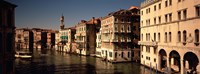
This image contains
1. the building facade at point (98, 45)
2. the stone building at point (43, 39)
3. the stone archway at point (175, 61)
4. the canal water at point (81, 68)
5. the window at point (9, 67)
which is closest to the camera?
the window at point (9, 67)

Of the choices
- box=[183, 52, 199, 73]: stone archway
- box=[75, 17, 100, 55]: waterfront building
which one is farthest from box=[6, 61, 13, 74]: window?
box=[75, 17, 100, 55]: waterfront building

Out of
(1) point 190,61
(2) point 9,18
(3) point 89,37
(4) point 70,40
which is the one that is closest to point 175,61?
(1) point 190,61

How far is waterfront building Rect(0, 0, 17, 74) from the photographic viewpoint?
19867mm

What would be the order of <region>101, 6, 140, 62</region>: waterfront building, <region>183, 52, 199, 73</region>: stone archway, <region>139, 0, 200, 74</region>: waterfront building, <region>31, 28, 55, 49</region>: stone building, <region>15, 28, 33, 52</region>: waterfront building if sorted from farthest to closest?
<region>31, 28, 55, 49</region>: stone building → <region>15, 28, 33, 52</region>: waterfront building → <region>101, 6, 140, 62</region>: waterfront building → <region>183, 52, 199, 73</region>: stone archway → <region>139, 0, 200, 74</region>: waterfront building

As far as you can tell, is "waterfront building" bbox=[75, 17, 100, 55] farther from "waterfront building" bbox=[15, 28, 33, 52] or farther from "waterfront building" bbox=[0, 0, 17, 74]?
"waterfront building" bbox=[15, 28, 33, 52]

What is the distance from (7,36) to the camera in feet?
70.0

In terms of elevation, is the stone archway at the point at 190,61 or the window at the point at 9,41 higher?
the window at the point at 9,41

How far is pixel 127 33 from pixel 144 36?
8557 millimetres

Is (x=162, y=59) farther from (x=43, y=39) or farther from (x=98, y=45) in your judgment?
(x=43, y=39)

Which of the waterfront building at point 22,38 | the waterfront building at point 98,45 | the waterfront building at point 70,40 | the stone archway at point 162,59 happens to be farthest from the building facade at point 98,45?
the waterfront building at point 22,38

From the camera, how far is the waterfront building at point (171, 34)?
2543cm

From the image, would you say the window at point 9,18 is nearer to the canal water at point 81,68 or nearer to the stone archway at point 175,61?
the canal water at point 81,68

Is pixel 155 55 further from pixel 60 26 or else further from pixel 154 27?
pixel 60 26

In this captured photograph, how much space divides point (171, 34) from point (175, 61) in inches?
171
